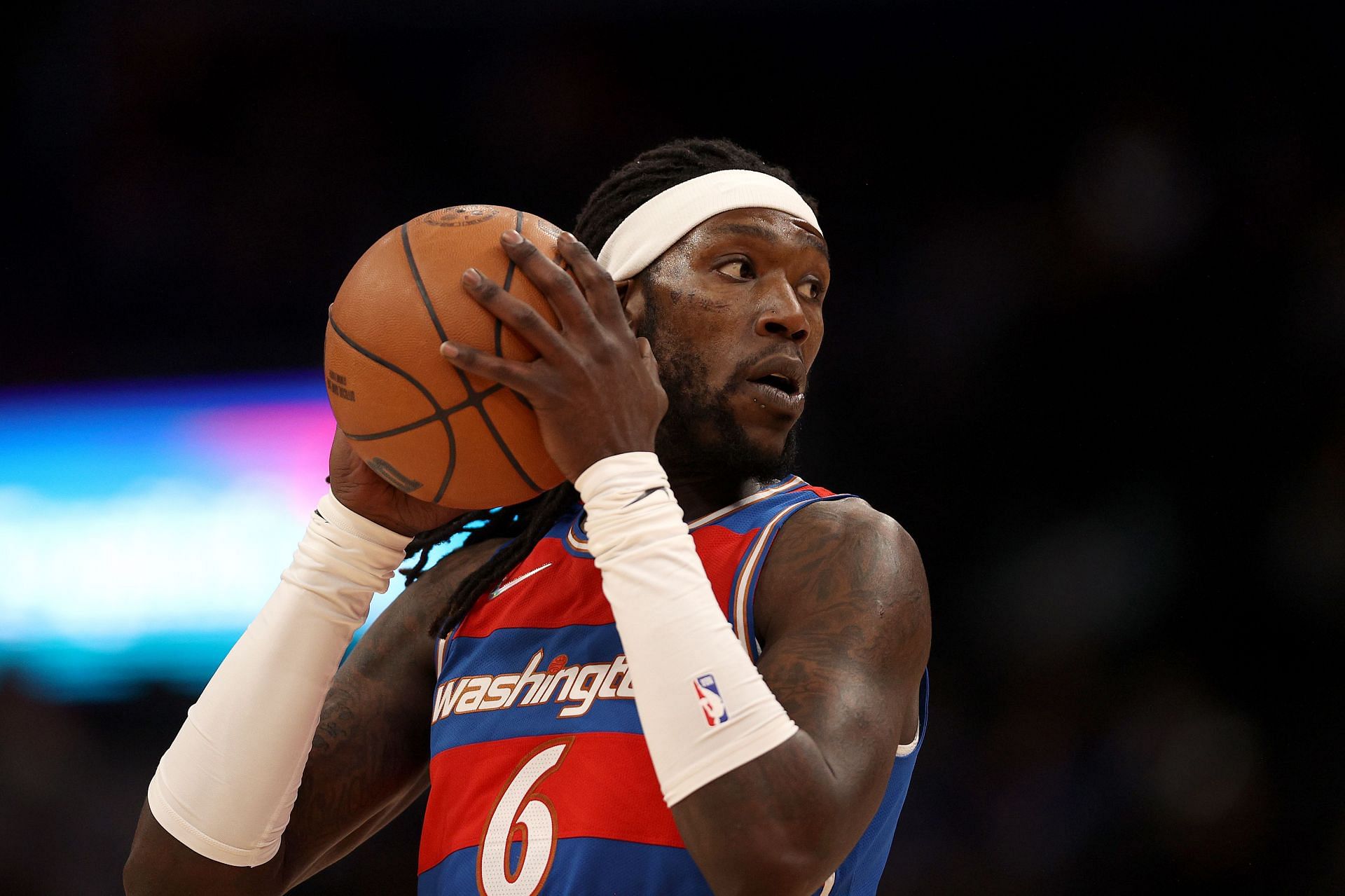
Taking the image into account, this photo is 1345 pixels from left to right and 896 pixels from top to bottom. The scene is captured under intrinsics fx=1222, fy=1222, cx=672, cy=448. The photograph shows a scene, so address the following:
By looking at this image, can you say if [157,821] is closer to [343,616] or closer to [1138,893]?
[343,616]

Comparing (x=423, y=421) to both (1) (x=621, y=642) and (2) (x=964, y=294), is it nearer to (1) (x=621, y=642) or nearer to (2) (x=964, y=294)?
(1) (x=621, y=642)

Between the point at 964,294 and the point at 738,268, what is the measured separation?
242 centimetres

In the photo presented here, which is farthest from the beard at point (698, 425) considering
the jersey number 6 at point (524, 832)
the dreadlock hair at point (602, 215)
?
the jersey number 6 at point (524, 832)

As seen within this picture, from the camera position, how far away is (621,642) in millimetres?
1796

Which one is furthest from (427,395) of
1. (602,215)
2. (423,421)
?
(602,215)

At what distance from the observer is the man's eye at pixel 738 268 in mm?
2203

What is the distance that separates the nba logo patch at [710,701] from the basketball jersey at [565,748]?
0.30m

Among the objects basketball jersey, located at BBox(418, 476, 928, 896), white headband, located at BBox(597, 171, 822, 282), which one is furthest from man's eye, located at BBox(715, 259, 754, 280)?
basketball jersey, located at BBox(418, 476, 928, 896)

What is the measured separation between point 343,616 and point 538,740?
38 cm

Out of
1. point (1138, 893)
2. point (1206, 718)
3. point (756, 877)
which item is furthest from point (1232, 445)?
point (756, 877)

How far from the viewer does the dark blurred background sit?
3982 millimetres

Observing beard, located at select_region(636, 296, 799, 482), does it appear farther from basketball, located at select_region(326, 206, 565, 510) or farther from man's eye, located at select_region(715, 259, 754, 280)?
basketball, located at select_region(326, 206, 565, 510)

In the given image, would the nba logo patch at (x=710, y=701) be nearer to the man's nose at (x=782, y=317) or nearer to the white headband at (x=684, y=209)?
the man's nose at (x=782, y=317)

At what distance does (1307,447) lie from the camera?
4070 millimetres
